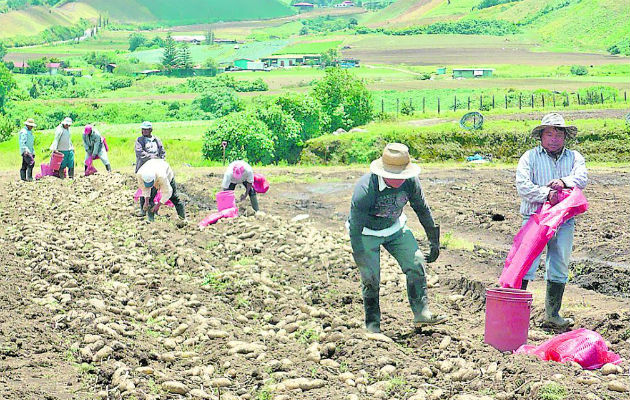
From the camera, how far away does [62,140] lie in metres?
17.7

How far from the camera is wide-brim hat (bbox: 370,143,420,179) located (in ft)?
22.9

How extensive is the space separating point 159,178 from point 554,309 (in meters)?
6.21

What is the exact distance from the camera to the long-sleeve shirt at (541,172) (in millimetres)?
7605

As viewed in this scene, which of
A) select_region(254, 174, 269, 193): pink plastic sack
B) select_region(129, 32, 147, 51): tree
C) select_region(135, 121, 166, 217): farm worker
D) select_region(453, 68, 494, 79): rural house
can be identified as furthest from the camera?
select_region(129, 32, 147, 51): tree

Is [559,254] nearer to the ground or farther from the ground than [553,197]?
nearer to the ground

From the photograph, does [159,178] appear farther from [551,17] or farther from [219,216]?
[551,17]

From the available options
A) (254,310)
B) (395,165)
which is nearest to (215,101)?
(254,310)

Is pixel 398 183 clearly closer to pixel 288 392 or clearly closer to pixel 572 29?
pixel 288 392

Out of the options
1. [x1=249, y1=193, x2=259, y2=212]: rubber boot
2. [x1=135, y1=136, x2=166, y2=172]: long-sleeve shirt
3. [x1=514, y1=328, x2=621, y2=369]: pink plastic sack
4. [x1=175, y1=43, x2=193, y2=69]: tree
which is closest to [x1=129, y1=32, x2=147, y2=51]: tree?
[x1=175, y1=43, x2=193, y2=69]: tree

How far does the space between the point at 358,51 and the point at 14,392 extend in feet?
355

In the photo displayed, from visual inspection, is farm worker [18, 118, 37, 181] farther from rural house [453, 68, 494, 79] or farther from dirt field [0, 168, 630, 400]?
rural house [453, 68, 494, 79]

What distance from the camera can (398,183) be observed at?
710 centimetres

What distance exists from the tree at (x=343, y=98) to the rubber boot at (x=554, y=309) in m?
26.7

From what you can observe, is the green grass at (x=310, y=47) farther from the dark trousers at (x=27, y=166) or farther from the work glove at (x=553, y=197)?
the work glove at (x=553, y=197)
